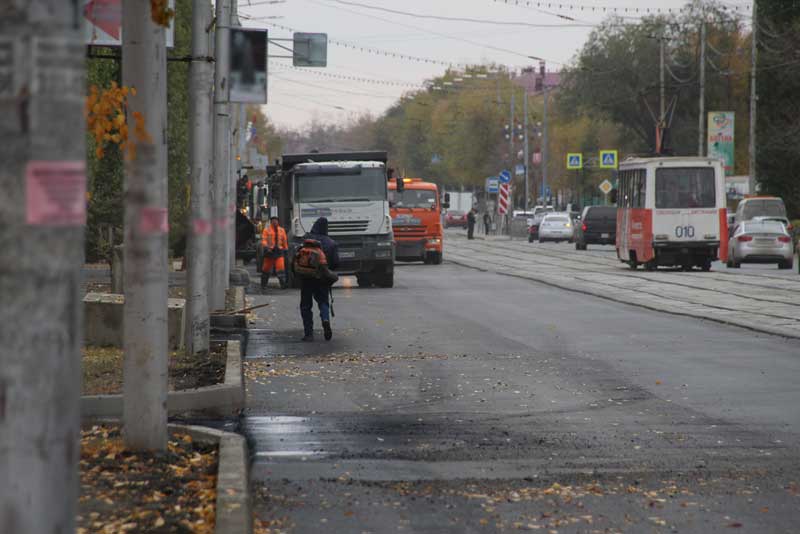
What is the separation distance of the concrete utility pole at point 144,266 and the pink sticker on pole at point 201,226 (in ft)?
21.3

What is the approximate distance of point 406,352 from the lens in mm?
16734

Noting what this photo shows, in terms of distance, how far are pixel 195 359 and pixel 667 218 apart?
26.9 m

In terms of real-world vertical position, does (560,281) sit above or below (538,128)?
below

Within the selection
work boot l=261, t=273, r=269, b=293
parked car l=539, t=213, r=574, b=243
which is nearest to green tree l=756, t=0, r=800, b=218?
parked car l=539, t=213, r=574, b=243

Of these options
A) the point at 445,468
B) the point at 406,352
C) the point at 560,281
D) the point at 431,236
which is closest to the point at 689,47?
the point at 431,236

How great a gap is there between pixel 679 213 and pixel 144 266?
1278 inches

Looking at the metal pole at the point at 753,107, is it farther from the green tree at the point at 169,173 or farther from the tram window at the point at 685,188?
the green tree at the point at 169,173

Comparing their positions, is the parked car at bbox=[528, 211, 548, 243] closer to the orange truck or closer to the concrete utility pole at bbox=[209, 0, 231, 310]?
Result: the orange truck

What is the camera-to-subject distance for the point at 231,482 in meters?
7.61

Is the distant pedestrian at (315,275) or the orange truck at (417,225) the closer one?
the distant pedestrian at (315,275)

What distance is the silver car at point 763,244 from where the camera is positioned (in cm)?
4297

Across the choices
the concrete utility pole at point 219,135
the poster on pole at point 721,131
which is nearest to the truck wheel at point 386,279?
the concrete utility pole at point 219,135

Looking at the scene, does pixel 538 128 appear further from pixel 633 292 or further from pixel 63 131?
pixel 63 131

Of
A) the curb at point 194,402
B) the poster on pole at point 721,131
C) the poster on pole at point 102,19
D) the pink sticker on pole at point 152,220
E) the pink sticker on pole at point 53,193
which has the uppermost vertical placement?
the poster on pole at point 721,131
